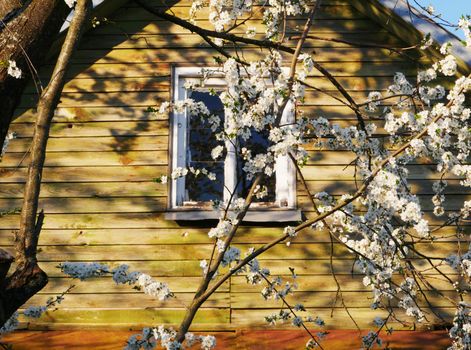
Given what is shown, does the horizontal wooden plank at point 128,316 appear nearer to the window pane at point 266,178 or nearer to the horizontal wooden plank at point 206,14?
the window pane at point 266,178

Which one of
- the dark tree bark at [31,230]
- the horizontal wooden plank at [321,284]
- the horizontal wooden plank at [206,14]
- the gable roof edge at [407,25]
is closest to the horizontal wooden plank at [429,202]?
the horizontal wooden plank at [321,284]

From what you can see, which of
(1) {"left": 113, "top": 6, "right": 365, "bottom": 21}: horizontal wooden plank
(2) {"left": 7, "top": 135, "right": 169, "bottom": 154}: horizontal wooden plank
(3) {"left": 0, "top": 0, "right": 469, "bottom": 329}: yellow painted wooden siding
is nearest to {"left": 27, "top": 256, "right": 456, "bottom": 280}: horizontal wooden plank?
(3) {"left": 0, "top": 0, "right": 469, "bottom": 329}: yellow painted wooden siding

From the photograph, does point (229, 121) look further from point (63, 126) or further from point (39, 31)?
point (63, 126)

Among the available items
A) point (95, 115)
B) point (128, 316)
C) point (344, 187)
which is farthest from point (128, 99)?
point (344, 187)

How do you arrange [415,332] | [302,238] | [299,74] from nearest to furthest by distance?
[299,74] → [415,332] → [302,238]

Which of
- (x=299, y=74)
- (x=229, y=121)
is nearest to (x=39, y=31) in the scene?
(x=229, y=121)

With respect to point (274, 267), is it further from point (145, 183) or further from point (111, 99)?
point (111, 99)

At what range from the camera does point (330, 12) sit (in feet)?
27.0

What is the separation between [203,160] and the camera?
7.88 m

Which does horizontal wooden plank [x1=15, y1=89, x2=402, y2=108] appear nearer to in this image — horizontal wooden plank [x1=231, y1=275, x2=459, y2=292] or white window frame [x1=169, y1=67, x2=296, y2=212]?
white window frame [x1=169, y1=67, x2=296, y2=212]

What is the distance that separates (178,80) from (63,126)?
1291 mm

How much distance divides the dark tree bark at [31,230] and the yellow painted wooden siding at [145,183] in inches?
137

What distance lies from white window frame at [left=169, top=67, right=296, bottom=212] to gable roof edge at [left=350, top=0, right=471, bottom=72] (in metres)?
1.35

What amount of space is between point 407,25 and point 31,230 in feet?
16.6
